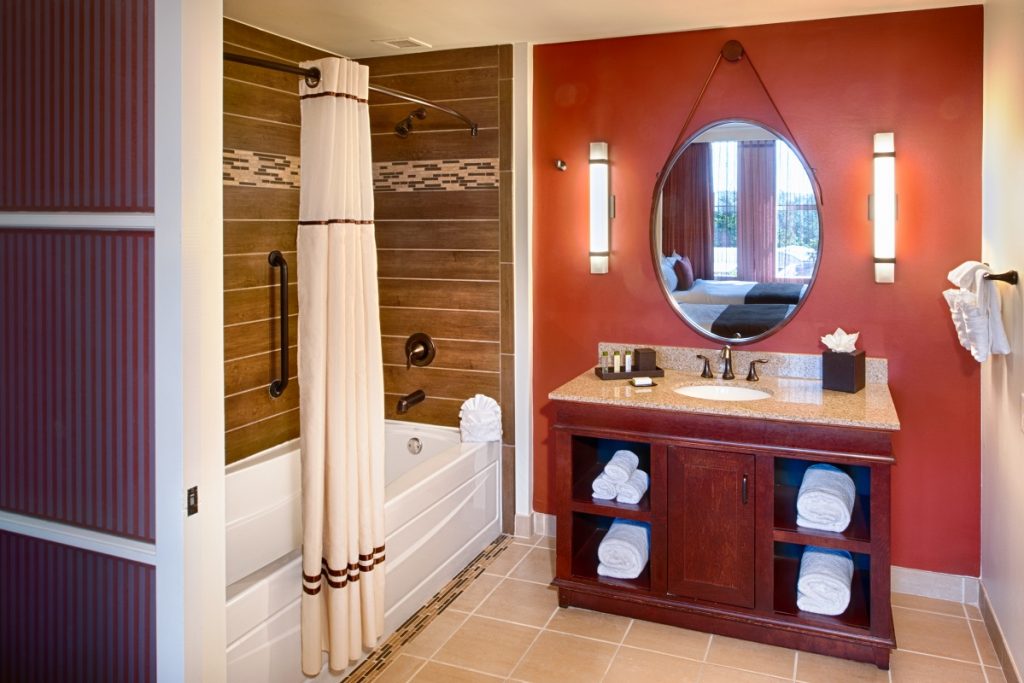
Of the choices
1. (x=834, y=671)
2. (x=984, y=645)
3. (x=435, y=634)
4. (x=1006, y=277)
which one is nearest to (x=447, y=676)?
(x=435, y=634)

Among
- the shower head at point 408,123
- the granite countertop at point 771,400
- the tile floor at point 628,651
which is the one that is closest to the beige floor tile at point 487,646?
the tile floor at point 628,651

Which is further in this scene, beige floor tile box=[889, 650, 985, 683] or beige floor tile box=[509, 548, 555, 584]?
beige floor tile box=[509, 548, 555, 584]

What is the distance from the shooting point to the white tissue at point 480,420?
3.84m

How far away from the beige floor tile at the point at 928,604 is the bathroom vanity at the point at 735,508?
292 mm

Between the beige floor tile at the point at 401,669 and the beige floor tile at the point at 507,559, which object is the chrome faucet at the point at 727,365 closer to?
the beige floor tile at the point at 507,559

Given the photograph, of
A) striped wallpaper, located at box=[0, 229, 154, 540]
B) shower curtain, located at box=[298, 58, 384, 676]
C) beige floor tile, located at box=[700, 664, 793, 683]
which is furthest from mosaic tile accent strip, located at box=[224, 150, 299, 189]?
beige floor tile, located at box=[700, 664, 793, 683]

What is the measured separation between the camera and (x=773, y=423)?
2.92m

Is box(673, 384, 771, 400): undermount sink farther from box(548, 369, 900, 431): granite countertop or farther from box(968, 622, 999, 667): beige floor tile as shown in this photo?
box(968, 622, 999, 667): beige floor tile

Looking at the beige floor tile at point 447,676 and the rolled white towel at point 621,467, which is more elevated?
the rolled white towel at point 621,467

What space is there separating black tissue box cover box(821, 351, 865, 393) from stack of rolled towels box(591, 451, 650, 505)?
804 mm

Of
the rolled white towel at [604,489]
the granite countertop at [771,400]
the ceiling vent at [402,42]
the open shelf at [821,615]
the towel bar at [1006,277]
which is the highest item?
the ceiling vent at [402,42]

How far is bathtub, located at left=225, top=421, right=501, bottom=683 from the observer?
97.4 inches

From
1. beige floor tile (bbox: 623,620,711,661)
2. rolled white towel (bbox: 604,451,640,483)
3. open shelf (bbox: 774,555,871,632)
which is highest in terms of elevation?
rolled white towel (bbox: 604,451,640,483)

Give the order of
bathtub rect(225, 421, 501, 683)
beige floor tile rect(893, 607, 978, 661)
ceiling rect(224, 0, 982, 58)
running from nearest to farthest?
bathtub rect(225, 421, 501, 683)
beige floor tile rect(893, 607, 978, 661)
ceiling rect(224, 0, 982, 58)
